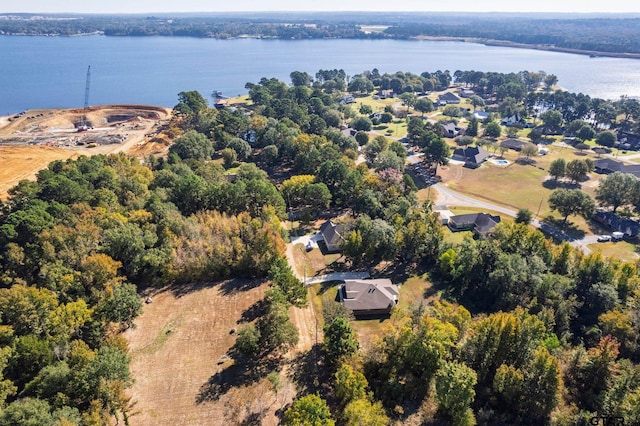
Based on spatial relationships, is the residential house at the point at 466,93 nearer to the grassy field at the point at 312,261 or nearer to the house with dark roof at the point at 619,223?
the house with dark roof at the point at 619,223

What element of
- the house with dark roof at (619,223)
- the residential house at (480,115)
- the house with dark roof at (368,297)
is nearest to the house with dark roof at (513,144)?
the residential house at (480,115)

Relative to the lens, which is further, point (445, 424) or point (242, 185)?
point (242, 185)

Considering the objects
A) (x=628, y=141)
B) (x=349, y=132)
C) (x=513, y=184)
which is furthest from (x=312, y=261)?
(x=628, y=141)

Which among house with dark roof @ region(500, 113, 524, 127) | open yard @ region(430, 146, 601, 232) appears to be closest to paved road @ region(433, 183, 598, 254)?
open yard @ region(430, 146, 601, 232)

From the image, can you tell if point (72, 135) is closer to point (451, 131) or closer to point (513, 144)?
point (451, 131)

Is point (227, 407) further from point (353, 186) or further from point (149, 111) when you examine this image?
point (149, 111)

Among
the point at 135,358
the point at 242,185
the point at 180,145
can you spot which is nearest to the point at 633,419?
the point at 135,358
